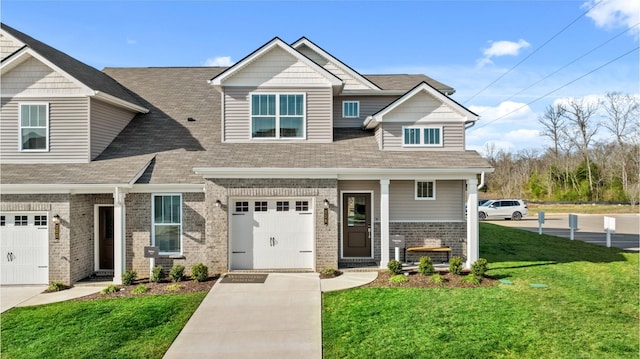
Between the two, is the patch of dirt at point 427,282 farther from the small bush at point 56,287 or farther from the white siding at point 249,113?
the small bush at point 56,287

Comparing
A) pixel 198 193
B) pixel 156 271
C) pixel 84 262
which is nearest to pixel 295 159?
pixel 198 193

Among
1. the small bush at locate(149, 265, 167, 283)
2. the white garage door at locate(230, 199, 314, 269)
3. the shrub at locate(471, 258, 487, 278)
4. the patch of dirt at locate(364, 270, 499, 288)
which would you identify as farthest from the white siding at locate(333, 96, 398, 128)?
the small bush at locate(149, 265, 167, 283)

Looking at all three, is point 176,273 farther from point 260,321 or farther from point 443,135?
point 443,135

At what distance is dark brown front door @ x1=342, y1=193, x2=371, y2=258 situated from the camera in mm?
13578

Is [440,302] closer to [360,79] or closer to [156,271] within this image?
[156,271]

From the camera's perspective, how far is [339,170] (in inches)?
461

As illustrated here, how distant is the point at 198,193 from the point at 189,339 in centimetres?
556

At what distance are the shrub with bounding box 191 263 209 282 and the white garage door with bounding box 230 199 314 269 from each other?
1216 mm

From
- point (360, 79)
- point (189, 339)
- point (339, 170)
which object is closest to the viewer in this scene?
point (189, 339)

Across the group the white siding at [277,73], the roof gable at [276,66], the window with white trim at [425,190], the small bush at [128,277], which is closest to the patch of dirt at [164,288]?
the small bush at [128,277]

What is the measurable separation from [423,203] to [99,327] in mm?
A: 10270

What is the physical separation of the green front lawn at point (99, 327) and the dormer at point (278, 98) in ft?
20.6

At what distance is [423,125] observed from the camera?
13523mm

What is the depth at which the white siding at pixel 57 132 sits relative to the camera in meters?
12.6
